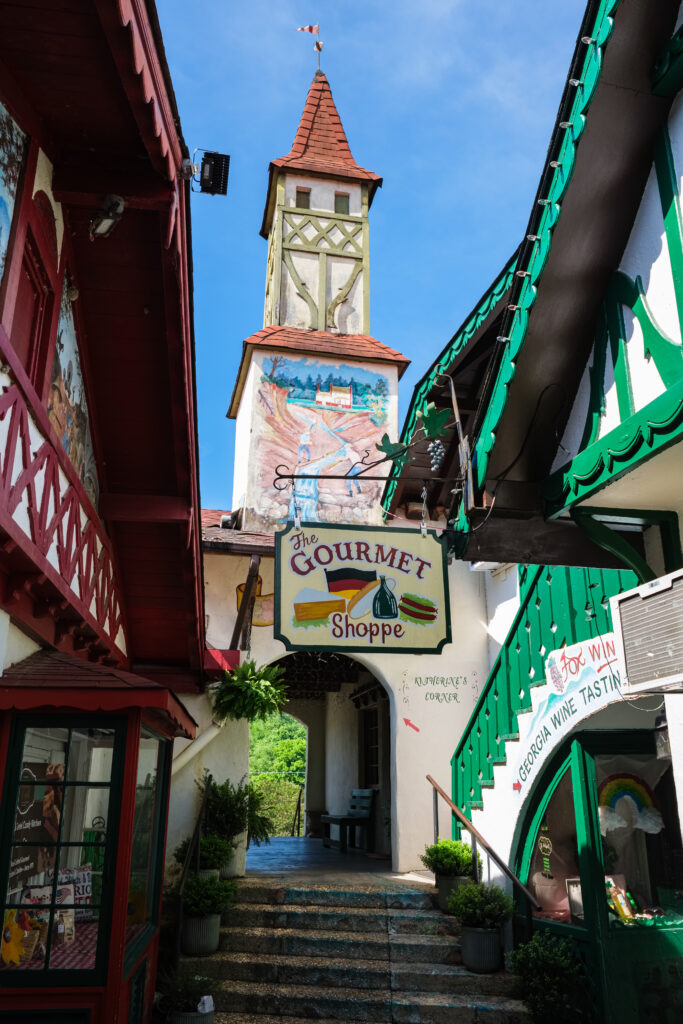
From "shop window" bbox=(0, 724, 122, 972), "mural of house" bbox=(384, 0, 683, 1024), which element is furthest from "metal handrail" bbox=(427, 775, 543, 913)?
"shop window" bbox=(0, 724, 122, 972)

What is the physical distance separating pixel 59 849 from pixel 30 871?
243mm

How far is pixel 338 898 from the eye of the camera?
8.82m

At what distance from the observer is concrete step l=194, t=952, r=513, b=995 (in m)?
7.29

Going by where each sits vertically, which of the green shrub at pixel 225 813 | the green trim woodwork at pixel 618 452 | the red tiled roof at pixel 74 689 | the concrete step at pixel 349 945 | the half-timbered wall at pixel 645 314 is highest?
the half-timbered wall at pixel 645 314

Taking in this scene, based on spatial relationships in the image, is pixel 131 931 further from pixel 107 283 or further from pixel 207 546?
pixel 207 546

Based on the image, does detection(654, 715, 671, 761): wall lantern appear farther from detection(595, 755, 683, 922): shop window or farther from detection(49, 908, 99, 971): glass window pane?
detection(49, 908, 99, 971): glass window pane

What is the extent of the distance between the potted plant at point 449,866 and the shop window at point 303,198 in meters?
12.6

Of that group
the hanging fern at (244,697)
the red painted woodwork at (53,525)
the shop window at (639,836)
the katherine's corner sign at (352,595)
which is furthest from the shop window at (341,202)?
the shop window at (639,836)

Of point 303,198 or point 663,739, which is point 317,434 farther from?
point 663,739

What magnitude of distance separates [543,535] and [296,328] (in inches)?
434

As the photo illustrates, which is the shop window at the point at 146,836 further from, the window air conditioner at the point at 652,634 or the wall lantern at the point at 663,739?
the wall lantern at the point at 663,739

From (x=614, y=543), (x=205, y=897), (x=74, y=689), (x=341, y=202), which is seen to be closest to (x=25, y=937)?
(x=74, y=689)

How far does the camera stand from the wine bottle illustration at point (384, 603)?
757 cm

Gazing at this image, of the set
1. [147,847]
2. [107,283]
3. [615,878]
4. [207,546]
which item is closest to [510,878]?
[615,878]
